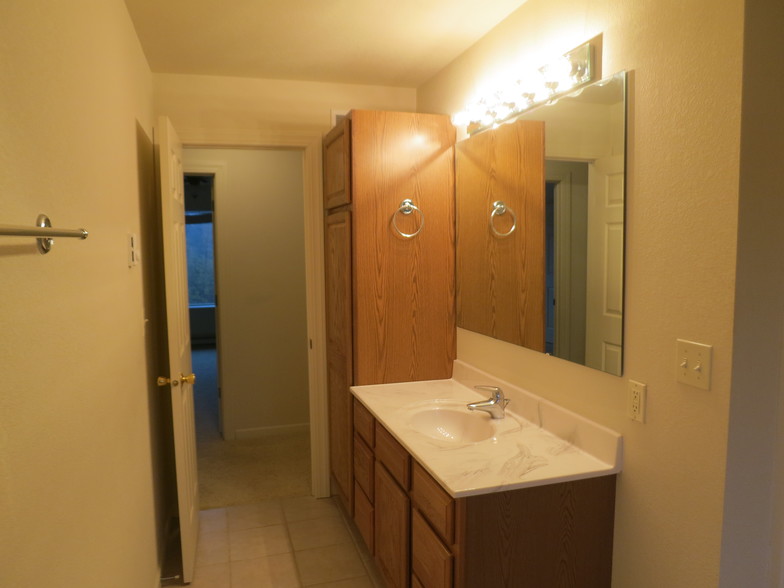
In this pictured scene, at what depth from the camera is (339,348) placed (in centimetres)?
300

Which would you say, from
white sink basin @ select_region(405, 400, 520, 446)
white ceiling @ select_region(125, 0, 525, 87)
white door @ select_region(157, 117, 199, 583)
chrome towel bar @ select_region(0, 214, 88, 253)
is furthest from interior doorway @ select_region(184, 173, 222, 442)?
chrome towel bar @ select_region(0, 214, 88, 253)

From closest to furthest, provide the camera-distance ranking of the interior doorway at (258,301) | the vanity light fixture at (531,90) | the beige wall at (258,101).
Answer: the vanity light fixture at (531,90)
the beige wall at (258,101)
the interior doorway at (258,301)

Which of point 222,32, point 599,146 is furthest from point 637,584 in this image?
point 222,32

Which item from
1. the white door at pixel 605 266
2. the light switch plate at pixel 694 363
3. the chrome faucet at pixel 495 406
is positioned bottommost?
the chrome faucet at pixel 495 406

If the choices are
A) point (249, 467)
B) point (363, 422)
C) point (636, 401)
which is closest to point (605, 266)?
point (636, 401)

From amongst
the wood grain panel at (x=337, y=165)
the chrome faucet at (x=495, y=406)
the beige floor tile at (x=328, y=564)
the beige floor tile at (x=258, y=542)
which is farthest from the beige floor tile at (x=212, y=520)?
the wood grain panel at (x=337, y=165)

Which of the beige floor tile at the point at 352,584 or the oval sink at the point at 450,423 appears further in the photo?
the beige floor tile at the point at 352,584

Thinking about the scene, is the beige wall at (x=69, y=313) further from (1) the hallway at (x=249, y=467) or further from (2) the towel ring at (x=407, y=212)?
(1) the hallway at (x=249, y=467)

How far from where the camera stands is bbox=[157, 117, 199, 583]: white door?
245 cm

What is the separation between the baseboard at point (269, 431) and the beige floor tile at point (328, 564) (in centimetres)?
170

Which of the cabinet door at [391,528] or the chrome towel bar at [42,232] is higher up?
the chrome towel bar at [42,232]

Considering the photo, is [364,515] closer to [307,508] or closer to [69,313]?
[307,508]

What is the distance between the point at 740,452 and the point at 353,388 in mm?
1681

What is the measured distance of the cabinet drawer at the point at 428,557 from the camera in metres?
1.72
